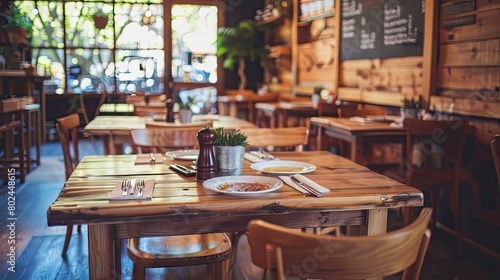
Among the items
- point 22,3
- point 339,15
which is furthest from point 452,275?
point 22,3

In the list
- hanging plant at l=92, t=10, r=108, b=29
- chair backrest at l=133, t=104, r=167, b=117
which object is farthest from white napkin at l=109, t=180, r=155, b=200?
hanging plant at l=92, t=10, r=108, b=29

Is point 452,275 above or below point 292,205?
below

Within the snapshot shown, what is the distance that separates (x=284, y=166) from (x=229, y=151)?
0.98 feet

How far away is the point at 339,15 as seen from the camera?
5648 mm

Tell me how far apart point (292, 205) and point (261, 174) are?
16.6 inches

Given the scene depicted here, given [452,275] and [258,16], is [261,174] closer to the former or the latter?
[452,275]

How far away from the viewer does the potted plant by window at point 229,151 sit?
1825 mm

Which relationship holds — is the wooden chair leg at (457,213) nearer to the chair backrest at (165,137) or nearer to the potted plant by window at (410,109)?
the potted plant by window at (410,109)

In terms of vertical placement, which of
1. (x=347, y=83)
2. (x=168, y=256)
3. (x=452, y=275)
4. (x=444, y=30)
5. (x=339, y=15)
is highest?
(x=339, y=15)

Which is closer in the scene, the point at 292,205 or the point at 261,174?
the point at 292,205

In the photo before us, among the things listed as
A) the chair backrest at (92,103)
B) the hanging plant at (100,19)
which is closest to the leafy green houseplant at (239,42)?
the hanging plant at (100,19)

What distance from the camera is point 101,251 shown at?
146 centimetres

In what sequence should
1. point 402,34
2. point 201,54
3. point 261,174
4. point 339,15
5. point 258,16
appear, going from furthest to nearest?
point 201,54 < point 258,16 < point 339,15 < point 402,34 < point 261,174

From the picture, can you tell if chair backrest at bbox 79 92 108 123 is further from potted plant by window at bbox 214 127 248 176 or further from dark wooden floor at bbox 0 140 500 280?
potted plant by window at bbox 214 127 248 176
